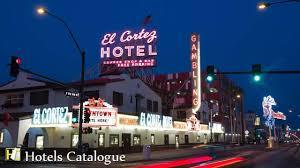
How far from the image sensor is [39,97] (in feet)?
170

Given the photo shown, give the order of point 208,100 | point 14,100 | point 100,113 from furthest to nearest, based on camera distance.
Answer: point 208,100 < point 14,100 < point 100,113

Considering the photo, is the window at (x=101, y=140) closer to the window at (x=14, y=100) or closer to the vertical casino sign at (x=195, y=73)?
the window at (x=14, y=100)

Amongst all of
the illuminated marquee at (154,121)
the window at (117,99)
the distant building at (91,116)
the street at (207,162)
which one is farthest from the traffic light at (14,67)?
the window at (117,99)

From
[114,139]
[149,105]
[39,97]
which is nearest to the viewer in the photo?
[114,139]

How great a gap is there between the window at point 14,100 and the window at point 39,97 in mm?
2097

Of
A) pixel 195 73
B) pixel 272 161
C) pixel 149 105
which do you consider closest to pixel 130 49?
pixel 149 105

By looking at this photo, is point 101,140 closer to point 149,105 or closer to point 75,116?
point 75,116

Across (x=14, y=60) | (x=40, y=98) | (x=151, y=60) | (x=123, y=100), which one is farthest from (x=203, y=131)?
(x=14, y=60)

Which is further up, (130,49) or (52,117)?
(130,49)

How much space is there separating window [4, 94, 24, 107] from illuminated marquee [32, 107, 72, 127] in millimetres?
10132

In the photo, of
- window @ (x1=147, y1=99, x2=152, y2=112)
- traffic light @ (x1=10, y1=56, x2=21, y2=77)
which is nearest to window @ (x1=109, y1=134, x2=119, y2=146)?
window @ (x1=147, y1=99, x2=152, y2=112)

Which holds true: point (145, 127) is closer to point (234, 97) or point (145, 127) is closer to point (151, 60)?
point (151, 60)

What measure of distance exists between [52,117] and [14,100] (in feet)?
44.9

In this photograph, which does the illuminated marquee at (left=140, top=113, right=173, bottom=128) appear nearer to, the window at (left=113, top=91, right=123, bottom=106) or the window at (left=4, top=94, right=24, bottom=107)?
the window at (left=113, top=91, right=123, bottom=106)
